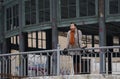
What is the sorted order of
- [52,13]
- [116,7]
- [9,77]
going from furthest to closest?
[52,13], [116,7], [9,77]

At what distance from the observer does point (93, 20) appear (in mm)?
21422

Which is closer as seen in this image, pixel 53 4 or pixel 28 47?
pixel 53 4

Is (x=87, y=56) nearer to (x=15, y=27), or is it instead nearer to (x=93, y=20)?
(x=93, y=20)

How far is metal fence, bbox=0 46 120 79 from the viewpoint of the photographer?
1593 centimetres

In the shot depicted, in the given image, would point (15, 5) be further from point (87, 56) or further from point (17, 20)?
point (87, 56)

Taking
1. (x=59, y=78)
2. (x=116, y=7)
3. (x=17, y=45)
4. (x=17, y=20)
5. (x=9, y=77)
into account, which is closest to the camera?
(x=59, y=78)

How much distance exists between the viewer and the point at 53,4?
22750mm

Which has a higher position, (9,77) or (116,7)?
(116,7)

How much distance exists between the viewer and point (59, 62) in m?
16.1

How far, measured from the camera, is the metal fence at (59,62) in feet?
52.3

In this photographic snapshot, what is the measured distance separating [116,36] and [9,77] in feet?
38.2

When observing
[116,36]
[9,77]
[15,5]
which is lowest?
[9,77]

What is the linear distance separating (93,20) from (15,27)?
5.33 metres

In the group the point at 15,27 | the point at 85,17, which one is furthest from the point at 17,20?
the point at 85,17
